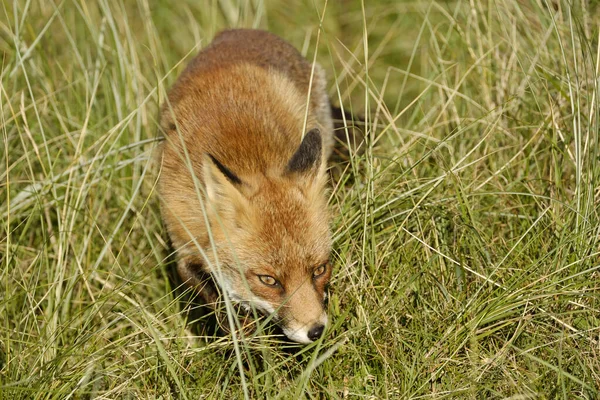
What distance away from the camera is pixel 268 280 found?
4.11 metres

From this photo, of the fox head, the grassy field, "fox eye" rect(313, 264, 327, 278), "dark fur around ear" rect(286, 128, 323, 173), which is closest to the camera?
the grassy field

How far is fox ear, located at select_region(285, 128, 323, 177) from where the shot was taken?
437 cm

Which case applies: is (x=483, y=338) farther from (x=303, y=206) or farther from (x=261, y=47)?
(x=261, y=47)

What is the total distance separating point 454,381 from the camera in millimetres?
3814

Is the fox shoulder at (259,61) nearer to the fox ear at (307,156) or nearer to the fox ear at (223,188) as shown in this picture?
the fox ear at (307,156)

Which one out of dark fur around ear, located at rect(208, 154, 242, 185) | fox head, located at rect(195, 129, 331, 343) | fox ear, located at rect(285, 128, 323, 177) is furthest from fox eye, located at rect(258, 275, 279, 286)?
fox ear, located at rect(285, 128, 323, 177)

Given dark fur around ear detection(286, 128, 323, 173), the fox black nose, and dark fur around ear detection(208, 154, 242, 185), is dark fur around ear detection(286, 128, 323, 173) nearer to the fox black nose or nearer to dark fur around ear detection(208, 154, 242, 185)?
dark fur around ear detection(208, 154, 242, 185)

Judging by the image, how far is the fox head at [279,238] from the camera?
4.02 m

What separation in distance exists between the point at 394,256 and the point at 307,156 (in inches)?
33.4

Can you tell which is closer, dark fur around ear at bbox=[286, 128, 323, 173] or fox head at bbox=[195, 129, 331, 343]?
fox head at bbox=[195, 129, 331, 343]

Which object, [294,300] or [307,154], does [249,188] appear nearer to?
[307,154]

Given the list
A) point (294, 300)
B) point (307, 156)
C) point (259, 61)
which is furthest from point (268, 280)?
point (259, 61)

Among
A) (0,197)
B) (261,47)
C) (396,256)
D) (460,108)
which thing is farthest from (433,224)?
(0,197)

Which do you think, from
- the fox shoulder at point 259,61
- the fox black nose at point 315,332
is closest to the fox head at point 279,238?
the fox black nose at point 315,332
